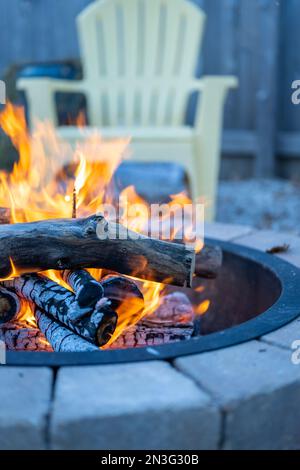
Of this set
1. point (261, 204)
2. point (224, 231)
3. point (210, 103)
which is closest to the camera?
point (224, 231)

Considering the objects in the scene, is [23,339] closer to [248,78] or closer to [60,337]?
[60,337]

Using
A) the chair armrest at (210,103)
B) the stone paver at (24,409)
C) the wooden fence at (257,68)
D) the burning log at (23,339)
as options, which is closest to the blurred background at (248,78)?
the wooden fence at (257,68)

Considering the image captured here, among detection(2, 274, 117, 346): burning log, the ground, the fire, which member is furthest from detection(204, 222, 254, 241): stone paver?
the ground

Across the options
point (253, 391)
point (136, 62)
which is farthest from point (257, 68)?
point (253, 391)

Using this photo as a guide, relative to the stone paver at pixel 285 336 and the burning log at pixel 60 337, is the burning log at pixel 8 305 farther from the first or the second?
the stone paver at pixel 285 336

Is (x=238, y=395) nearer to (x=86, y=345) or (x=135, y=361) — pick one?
(x=135, y=361)

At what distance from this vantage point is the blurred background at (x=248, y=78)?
16.8 ft

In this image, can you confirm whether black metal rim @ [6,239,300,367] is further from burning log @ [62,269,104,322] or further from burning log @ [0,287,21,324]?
burning log @ [0,287,21,324]

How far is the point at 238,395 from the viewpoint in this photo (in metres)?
1.04

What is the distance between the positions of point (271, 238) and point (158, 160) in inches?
60.1

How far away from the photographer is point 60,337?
4.50ft

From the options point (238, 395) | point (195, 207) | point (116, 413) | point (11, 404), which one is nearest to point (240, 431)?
point (238, 395)

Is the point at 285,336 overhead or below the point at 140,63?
below

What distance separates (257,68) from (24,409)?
4895mm
